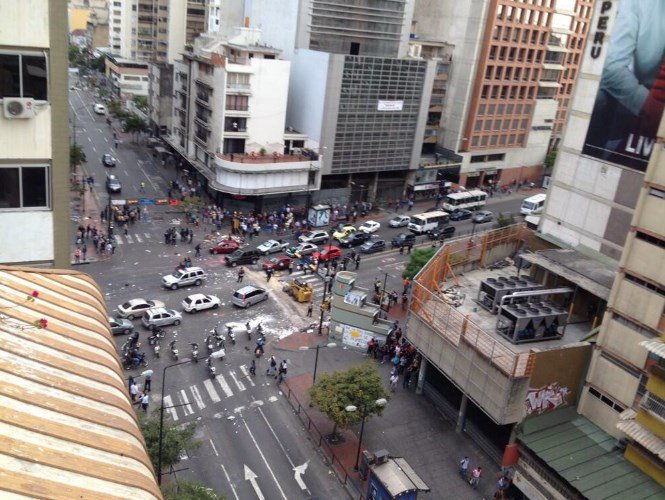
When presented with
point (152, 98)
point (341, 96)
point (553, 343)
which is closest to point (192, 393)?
point (553, 343)

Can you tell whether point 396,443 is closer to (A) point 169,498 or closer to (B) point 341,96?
(A) point 169,498

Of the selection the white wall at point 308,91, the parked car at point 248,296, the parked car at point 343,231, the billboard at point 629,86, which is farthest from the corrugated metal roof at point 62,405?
the white wall at point 308,91

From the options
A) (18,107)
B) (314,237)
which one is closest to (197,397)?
(18,107)

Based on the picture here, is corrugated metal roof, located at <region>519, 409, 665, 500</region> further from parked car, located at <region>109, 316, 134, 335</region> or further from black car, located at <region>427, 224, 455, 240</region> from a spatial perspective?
black car, located at <region>427, 224, 455, 240</region>

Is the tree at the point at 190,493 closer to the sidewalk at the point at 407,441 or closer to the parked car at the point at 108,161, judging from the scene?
the sidewalk at the point at 407,441

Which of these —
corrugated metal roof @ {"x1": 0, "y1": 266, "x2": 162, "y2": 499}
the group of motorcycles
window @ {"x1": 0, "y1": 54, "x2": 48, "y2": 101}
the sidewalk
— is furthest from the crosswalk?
window @ {"x1": 0, "y1": 54, "x2": 48, "y2": 101}
